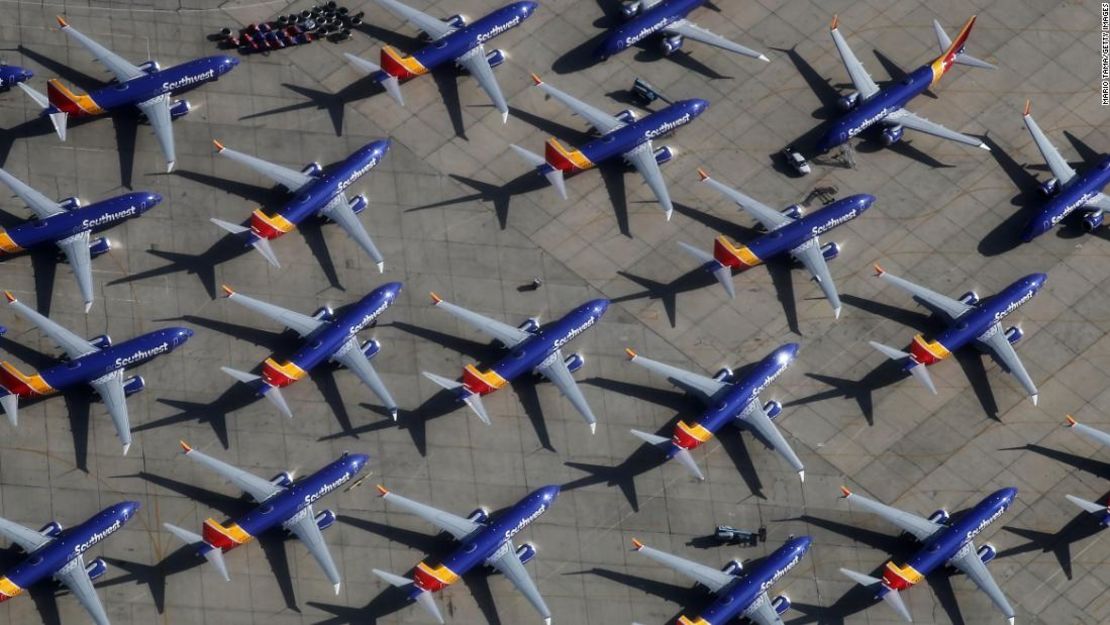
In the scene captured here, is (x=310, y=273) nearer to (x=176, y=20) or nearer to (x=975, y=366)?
(x=176, y=20)

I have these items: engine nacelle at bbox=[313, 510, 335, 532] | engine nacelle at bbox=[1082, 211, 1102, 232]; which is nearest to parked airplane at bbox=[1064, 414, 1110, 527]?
engine nacelle at bbox=[1082, 211, 1102, 232]

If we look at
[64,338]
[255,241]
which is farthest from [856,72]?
[64,338]

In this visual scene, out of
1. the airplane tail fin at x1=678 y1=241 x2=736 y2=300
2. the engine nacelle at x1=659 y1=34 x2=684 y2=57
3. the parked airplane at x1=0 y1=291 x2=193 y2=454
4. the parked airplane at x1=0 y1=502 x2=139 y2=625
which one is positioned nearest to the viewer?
the parked airplane at x1=0 y1=502 x2=139 y2=625

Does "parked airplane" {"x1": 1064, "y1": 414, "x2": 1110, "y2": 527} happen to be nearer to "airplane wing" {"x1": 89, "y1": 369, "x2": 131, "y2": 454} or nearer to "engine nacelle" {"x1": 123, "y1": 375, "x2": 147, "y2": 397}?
"engine nacelle" {"x1": 123, "y1": 375, "x2": 147, "y2": 397}

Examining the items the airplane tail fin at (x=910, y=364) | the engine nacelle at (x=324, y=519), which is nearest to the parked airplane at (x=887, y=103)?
the airplane tail fin at (x=910, y=364)

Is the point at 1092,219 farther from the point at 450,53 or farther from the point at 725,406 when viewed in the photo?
the point at 450,53

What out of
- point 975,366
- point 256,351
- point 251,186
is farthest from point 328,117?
point 975,366

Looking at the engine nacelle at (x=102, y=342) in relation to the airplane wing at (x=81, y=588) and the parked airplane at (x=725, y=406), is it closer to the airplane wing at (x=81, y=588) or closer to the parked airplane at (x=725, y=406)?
the airplane wing at (x=81, y=588)
